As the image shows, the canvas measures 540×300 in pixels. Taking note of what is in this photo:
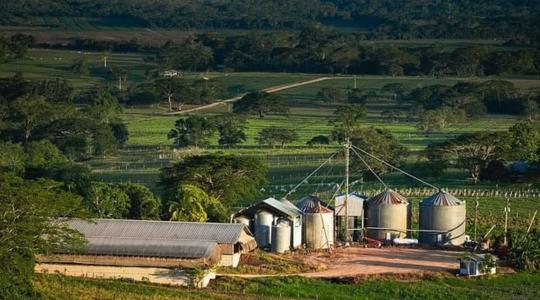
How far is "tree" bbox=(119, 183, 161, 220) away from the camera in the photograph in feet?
143

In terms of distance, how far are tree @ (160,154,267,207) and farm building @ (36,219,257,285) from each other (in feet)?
25.2

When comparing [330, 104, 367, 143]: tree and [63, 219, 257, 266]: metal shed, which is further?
[330, 104, 367, 143]: tree

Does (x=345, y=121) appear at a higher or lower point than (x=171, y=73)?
lower

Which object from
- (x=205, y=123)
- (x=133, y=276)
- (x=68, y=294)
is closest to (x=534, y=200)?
(x=133, y=276)

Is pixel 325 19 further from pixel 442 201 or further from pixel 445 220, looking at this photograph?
pixel 445 220

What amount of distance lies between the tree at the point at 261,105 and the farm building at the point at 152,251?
4972cm

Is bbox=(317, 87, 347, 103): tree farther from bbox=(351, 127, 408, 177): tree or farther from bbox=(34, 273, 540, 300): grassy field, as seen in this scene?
bbox=(34, 273, 540, 300): grassy field

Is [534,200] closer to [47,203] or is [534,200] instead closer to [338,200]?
[338,200]

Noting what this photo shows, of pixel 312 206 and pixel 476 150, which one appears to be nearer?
pixel 312 206

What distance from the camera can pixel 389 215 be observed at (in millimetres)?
43531

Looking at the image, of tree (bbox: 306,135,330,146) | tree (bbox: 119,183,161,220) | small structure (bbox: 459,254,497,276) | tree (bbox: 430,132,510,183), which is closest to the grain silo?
tree (bbox: 119,183,161,220)

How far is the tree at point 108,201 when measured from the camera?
4408 cm

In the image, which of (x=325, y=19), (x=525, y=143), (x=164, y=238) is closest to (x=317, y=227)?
(x=164, y=238)

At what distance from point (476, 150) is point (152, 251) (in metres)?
21.2
